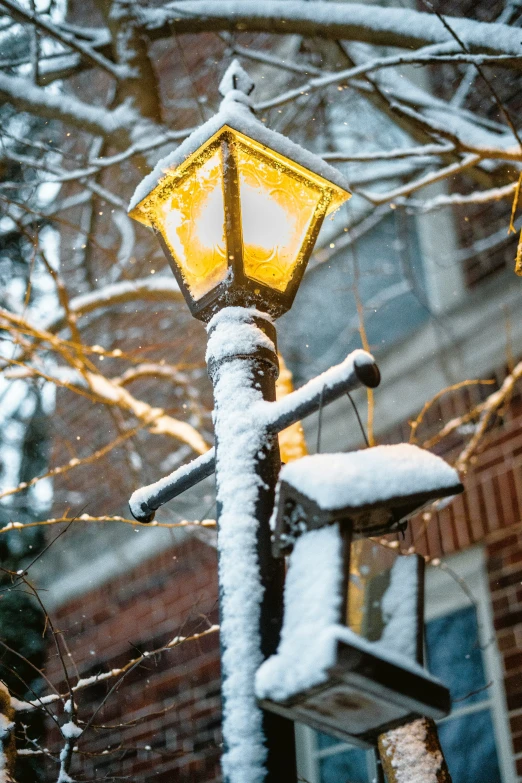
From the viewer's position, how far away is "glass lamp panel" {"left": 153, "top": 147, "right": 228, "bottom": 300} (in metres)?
2.17

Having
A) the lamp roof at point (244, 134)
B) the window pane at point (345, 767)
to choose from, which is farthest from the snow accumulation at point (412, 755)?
the window pane at point (345, 767)

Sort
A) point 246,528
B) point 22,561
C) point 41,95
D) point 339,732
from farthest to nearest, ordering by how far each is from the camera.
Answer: point 22,561 < point 41,95 < point 246,528 < point 339,732

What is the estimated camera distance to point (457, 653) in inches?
163

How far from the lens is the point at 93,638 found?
6.36 meters

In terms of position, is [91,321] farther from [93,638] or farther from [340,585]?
[340,585]

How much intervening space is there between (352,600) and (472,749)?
9.12ft

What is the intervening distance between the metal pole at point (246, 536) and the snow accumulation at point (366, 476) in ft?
0.65

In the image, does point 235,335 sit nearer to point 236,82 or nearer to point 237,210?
point 237,210

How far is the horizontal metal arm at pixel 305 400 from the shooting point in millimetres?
1735


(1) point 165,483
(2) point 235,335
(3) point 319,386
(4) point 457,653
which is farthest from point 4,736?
(4) point 457,653

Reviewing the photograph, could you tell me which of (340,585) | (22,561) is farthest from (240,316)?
(22,561)

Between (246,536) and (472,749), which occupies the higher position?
(246,536)

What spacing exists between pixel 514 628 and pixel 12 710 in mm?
2354

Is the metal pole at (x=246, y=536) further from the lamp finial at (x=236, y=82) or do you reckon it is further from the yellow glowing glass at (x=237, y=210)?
the lamp finial at (x=236, y=82)
